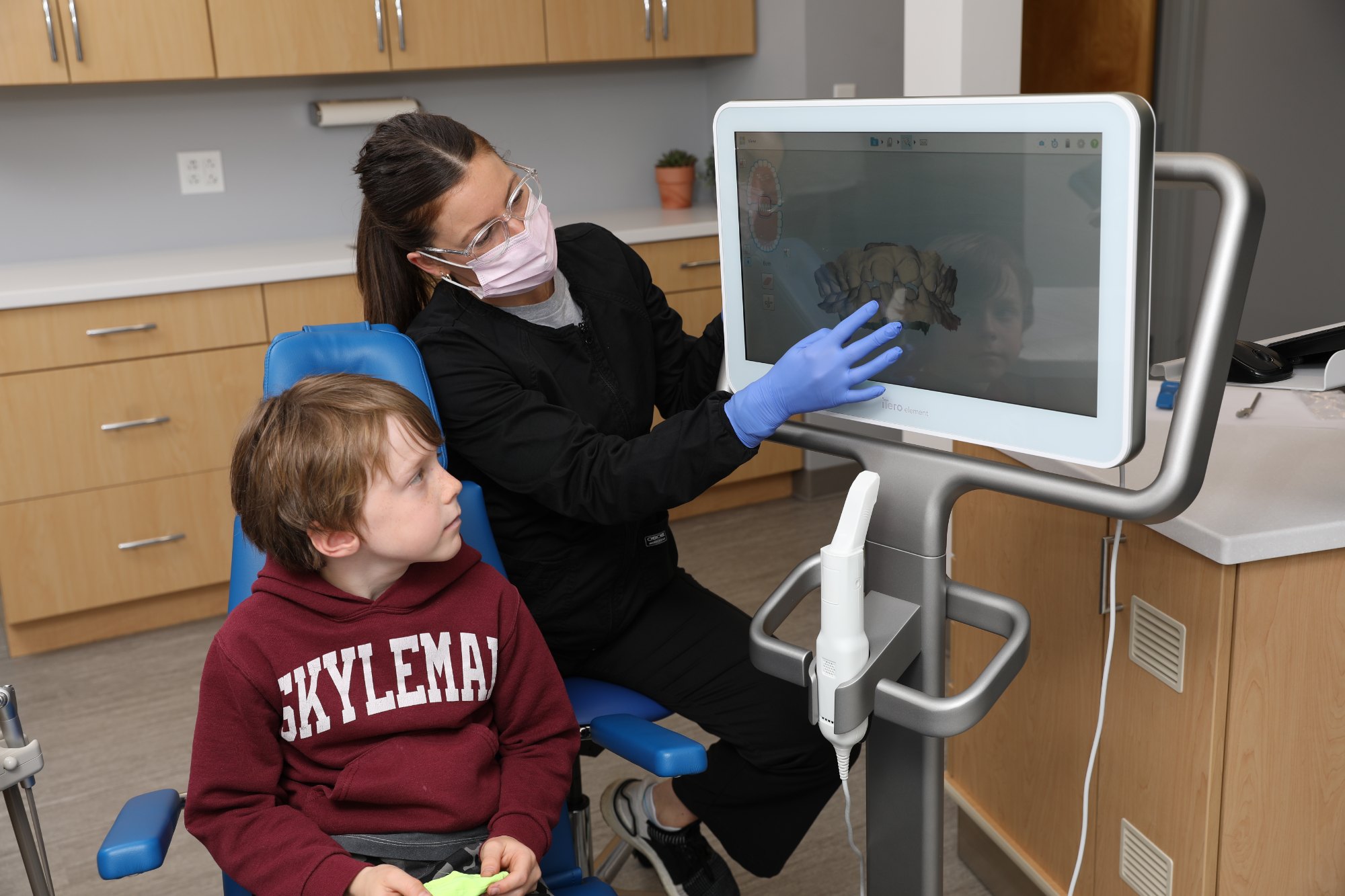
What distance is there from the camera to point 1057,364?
91 centimetres

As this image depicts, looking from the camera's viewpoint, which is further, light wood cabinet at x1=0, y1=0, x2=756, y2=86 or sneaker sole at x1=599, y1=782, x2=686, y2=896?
light wood cabinet at x1=0, y1=0, x2=756, y2=86

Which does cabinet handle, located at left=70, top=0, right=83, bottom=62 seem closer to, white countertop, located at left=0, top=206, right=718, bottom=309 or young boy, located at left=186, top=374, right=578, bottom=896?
white countertop, located at left=0, top=206, right=718, bottom=309

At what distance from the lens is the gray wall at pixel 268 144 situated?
3031 mm

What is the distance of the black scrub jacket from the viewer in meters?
1.27

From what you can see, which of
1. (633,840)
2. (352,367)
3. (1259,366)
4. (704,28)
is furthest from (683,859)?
(704,28)

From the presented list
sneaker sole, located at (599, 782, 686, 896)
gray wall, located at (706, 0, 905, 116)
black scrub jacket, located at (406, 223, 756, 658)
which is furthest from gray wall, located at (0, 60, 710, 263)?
sneaker sole, located at (599, 782, 686, 896)

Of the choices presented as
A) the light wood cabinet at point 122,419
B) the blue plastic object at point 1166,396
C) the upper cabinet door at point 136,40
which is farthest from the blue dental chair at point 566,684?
the upper cabinet door at point 136,40

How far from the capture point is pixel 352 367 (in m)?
1.37

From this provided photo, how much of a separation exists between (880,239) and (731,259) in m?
0.19

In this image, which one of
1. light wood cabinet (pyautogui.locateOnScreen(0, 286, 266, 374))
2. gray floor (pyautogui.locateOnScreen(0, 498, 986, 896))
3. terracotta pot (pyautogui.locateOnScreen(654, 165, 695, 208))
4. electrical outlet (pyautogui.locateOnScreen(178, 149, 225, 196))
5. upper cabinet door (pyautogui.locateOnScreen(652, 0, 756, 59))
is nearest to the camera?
gray floor (pyautogui.locateOnScreen(0, 498, 986, 896))

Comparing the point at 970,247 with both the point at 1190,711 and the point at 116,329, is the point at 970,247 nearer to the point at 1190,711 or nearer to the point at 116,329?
the point at 1190,711

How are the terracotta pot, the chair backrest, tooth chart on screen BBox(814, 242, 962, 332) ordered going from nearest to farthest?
tooth chart on screen BBox(814, 242, 962, 332), the chair backrest, the terracotta pot

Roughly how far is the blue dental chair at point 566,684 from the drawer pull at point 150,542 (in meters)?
1.64

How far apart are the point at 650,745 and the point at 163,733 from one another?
1.61 metres
